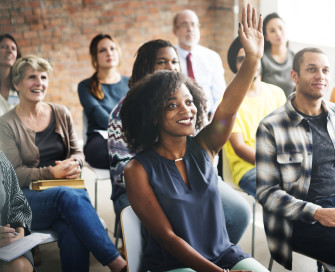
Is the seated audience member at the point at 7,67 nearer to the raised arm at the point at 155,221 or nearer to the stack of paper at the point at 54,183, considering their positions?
the stack of paper at the point at 54,183

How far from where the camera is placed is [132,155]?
91.4 inches

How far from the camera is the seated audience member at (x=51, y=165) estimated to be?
2.26 metres

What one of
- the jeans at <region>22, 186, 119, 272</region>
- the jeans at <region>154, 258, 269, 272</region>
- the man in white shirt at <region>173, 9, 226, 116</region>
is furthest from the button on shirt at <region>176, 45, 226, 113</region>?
the jeans at <region>154, 258, 269, 272</region>

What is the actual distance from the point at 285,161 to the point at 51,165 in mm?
1177

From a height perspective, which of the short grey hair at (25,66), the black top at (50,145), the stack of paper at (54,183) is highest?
the short grey hair at (25,66)

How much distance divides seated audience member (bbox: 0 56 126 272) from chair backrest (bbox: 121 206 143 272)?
443mm

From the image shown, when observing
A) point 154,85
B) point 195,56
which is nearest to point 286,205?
point 154,85

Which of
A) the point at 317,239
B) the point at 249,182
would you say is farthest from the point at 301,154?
the point at 249,182

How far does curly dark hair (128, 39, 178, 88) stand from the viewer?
2236 mm

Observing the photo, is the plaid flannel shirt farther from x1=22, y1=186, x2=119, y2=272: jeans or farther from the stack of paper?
the stack of paper

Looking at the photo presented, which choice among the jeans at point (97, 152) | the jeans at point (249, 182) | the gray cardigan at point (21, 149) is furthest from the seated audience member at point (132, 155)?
the jeans at point (97, 152)

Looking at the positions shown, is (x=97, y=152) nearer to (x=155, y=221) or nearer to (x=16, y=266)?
(x=16, y=266)

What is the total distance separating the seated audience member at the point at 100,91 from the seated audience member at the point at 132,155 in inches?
31.7

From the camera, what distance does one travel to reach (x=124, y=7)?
4.94 metres
